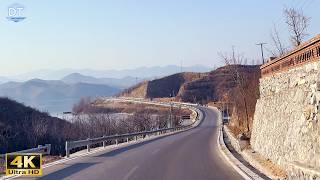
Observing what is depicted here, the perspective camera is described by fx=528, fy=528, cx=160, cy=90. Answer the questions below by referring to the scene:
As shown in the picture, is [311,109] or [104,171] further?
[104,171]

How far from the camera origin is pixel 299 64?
15727mm

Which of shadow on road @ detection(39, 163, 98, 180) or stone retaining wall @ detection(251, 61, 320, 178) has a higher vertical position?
stone retaining wall @ detection(251, 61, 320, 178)

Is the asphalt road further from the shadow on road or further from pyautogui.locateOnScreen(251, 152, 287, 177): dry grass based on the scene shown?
pyautogui.locateOnScreen(251, 152, 287, 177): dry grass

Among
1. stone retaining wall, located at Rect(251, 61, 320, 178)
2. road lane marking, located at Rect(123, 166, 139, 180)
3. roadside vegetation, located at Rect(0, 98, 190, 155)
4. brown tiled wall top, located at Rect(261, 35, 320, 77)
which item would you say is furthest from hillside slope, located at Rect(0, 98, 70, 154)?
brown tiled wall top, located at Rect(261, 35, 320, 77)

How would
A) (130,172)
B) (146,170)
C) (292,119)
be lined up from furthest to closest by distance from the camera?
1. (146,170)
2. (130,172)
3. (292,119)

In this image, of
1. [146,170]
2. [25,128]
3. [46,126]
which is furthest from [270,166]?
[25,128]

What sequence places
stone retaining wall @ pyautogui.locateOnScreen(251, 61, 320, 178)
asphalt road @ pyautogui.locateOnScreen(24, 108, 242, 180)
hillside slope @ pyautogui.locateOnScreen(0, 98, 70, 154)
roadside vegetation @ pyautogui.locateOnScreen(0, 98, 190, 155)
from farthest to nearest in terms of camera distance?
roadside vegetation @ pyautogui.locateOnScreen(0, 98, 190, 155), hillside slope @ pyautogui.locateOnScreen(0, 98, 70, 154), asphalt road @ pyautogui.locateOnScreen(24, 108, 242, 180), stone retaining wall @ pyautogui.locateOnScreen(251, 61, 320, 178)

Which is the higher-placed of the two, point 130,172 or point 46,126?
point 46,126

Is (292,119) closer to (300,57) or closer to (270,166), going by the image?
(300,57)

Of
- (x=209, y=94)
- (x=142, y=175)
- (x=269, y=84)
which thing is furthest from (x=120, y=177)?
(x=209, y=94)

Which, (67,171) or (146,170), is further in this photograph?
(67,171)

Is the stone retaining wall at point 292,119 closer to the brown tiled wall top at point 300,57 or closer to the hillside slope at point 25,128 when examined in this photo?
the brown tiled wall top at point 300,57

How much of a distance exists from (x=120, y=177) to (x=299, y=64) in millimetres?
6414

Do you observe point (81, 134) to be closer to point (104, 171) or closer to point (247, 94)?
point (247, 94)
